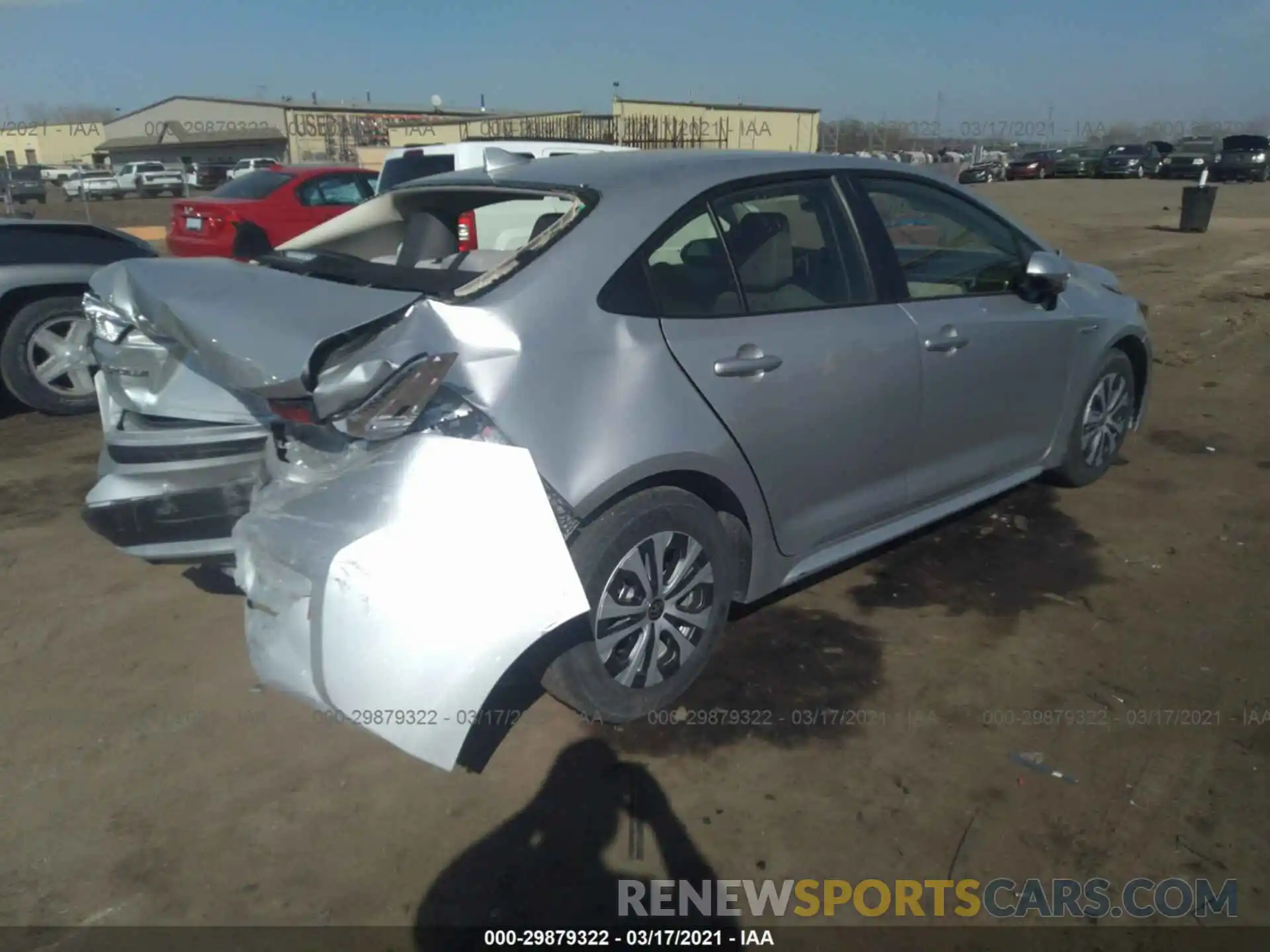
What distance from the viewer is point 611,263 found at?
2898 millimetres

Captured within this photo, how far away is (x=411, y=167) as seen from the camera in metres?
9.18

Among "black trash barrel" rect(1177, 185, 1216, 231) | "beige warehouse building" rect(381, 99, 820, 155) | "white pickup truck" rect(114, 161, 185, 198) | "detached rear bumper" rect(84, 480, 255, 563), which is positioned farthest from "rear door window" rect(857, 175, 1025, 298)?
"white pickup truck" rect(114, 161, 185, 198)

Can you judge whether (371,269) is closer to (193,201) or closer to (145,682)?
(145,682)

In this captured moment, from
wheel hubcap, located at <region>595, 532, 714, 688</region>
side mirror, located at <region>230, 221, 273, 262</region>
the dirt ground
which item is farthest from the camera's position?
side mirror, located at <region>230, 221, 273, 262</region>

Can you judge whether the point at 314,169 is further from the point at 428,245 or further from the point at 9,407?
the point at 428,245

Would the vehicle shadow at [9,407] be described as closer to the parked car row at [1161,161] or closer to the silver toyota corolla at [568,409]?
the silver toyota corolla at [568,409]

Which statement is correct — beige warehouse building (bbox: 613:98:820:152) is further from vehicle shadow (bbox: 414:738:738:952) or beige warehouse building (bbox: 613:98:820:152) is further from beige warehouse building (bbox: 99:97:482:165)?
vehicle shadow (bbox: 414:738:738:952)

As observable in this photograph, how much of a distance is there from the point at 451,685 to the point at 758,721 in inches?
48.5

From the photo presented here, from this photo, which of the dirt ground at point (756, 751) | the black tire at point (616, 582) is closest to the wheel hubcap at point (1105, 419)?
the dirt ground at point (756, 751)

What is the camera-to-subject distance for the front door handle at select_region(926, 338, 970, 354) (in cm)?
368

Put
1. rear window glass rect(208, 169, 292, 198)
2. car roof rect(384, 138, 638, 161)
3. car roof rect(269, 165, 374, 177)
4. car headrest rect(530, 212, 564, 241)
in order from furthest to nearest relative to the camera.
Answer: car roof rect(269, 165, 374, 177)
rear window glass rect(208, 169, 292, 198)
car roof rect(384, 138, 638, 161)
car headrest rect(530, 212, 564, 241)

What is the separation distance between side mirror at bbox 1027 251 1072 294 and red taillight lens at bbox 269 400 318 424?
2.95 m

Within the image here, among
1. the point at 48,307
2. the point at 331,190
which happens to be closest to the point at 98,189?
the point at 331,190

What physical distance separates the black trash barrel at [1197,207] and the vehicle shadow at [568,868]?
Answer: 1807 centimetres
